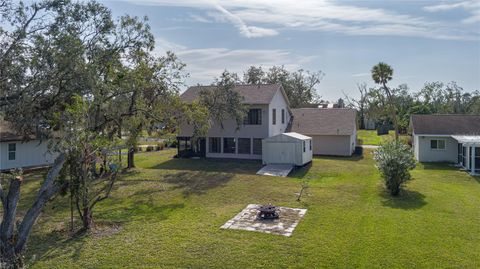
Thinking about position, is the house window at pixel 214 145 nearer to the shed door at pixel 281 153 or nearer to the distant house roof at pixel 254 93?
the distant house roof at pixel 254 93

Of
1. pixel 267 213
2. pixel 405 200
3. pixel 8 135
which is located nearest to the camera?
pixel 267 213

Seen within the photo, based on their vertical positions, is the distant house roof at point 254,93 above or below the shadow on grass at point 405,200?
above

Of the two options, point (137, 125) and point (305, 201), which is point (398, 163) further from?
point (137, 125)

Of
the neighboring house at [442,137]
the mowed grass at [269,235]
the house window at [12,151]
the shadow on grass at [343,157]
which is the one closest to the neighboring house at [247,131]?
the shadow on grass at [343,157]

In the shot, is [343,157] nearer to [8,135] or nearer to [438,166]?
→ [438,166]

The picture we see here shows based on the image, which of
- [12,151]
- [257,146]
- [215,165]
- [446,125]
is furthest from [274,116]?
[12,151]

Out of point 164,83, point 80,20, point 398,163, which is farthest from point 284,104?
point 80,20

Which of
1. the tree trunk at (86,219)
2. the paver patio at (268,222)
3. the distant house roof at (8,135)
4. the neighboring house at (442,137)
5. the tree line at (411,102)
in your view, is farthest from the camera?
the tree line at (411,102)
